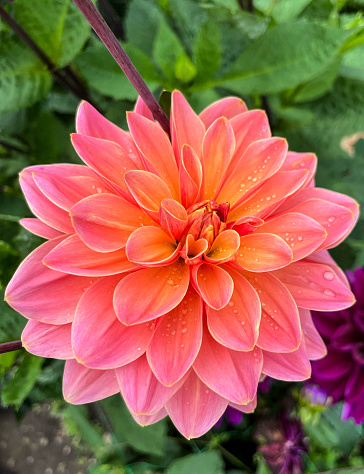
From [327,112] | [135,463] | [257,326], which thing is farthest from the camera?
[135,463]

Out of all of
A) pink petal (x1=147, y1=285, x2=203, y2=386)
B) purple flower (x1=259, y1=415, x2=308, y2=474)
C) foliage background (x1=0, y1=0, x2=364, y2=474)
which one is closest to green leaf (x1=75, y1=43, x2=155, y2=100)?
foliage background (x1=0, y1=0, x2=364, y2=474)

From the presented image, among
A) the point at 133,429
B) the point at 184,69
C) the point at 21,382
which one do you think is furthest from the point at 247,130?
the point at 133,429

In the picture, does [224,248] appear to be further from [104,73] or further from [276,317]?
[104,73]

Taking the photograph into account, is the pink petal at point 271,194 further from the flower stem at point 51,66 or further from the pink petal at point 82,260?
the flower stem at point 51,66

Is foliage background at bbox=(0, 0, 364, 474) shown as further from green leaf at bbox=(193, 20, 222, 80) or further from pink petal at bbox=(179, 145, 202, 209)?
pink petal at bbox=(179, 145, 202, 209)

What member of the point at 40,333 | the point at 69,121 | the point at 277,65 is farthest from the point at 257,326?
the point at 69,121

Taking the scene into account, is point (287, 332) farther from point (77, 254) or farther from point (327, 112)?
point (327, 112)

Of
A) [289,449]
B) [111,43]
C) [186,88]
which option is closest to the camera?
[111,43]
